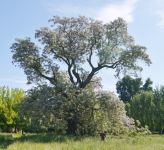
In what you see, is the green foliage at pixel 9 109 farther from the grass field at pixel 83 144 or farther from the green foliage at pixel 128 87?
the green foliage at pixel 128 87

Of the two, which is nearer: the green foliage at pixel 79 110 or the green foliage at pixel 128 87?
the green foliage at pixel 79 110

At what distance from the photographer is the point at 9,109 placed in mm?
61000

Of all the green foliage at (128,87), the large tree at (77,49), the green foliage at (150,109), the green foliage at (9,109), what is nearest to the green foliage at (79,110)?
the large tree at (77,49)

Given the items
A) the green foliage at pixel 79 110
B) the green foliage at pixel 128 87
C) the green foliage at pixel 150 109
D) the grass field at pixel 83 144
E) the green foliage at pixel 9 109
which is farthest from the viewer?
the green foliage at pixel 128 87

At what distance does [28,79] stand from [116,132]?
Answer: 28.6 ft

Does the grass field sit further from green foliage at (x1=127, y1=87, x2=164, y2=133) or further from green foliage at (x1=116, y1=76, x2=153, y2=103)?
green foliage at (x1=116, y1=76, x2=153, y2=103)

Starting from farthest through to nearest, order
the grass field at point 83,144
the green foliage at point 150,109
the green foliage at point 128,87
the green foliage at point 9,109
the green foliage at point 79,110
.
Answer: the green foliage at point 128,87 → the green foliage at point 150,109 → the green foliage at point 9,109 → the green foliage at point 79,110 → the grass field at point 83,144

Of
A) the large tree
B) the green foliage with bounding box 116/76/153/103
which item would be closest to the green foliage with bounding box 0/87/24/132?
the large tree

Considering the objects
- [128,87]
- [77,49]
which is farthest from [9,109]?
[128,87]

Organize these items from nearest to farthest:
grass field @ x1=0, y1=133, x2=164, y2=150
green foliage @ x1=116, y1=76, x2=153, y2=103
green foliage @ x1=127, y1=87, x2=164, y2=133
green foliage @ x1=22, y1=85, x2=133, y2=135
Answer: grass field @ x1=0, y1=133, x2=164, y2=150 < green foliage @ x1=22, y1=85, x2=133, y2=135 < green foliage @ x1=127, y1=87, x2=164, y2=133 < green foliage @ x1=116, y1=76, x2=153, y2=103

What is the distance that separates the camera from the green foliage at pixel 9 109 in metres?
60.3

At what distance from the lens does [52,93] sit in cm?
3456

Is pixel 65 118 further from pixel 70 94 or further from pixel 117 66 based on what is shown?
pixel 117 66

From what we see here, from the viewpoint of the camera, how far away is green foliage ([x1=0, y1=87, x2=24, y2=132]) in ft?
198
